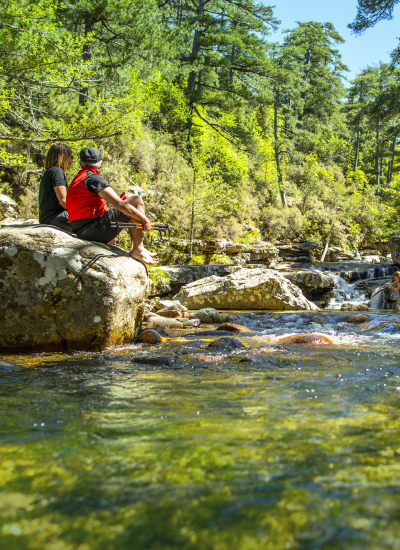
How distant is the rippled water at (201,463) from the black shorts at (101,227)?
93.9 inches

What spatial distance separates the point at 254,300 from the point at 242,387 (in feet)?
26.1

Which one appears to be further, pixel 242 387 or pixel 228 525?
pixel 242 387

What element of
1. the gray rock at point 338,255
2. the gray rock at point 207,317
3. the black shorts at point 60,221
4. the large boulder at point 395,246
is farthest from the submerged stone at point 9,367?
the gray rock at point 338,255

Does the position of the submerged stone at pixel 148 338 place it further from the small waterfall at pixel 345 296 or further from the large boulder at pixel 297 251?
the large boulder at pixel 297 251

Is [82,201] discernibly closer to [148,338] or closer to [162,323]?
[148,338]

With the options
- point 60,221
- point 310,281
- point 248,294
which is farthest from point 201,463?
point 310,281

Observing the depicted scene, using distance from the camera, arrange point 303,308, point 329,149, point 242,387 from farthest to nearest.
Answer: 1. point 329,149
2. point 303,308
3. point 242,387

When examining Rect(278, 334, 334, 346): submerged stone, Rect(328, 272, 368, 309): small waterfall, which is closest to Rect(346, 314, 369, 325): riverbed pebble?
Rect(278, 334, 334, 346): submerged stone

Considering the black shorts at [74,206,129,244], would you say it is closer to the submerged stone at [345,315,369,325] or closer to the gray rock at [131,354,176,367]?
the gray rock at [131,354,176,367]

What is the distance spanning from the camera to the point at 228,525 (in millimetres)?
1097

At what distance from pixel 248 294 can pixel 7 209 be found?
9.50 meters

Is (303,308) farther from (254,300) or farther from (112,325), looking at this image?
(112,325)

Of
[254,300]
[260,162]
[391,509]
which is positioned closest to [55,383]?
[391,509]

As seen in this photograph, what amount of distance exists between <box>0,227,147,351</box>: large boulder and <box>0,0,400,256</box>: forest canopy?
5421mm
